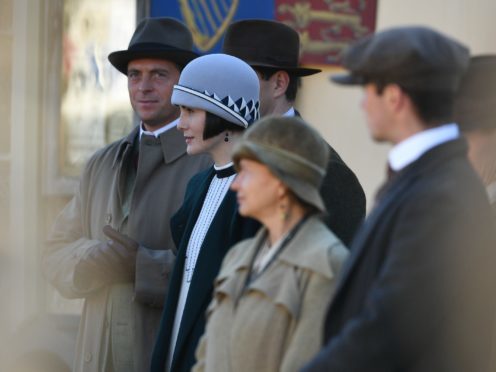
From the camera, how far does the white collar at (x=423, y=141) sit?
2.15 m

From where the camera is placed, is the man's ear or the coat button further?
the coat button

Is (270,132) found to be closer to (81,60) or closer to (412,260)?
(412,260)

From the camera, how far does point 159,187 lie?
3738mm

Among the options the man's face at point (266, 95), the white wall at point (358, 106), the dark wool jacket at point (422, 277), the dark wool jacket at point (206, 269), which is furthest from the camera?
the white wall at point (358, 106)

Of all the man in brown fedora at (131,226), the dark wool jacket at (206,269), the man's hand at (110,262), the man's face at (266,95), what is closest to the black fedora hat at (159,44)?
the man in brown fedora at (131,226)

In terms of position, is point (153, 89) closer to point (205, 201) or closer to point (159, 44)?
point (159, 44)

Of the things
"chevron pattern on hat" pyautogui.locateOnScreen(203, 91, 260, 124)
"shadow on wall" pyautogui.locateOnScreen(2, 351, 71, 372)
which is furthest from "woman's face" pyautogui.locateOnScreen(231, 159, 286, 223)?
"shadow on wall" pyautogui.locateOnScreen(2, 351, 71, 372)

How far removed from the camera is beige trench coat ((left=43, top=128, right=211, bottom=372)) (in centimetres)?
367

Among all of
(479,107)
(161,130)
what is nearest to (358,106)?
(161,130)

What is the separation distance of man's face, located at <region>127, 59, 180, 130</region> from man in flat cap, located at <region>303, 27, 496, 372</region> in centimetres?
165

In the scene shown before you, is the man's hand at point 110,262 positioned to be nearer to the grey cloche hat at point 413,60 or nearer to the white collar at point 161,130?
the white collar at point 161,130

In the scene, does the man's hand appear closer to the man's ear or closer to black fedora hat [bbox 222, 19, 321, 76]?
black fedora hat [bbox 222, 19, 321, 76]

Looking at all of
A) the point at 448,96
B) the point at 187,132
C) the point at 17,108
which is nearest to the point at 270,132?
the point at 448,96

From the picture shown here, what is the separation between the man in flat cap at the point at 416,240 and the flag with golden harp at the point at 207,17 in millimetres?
3642
